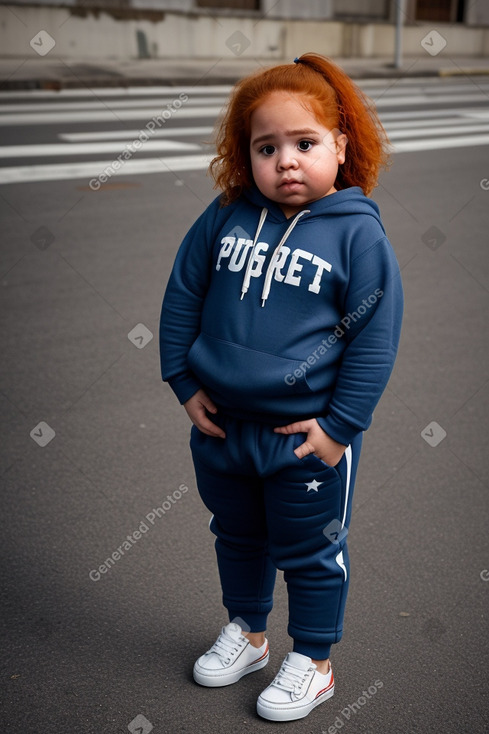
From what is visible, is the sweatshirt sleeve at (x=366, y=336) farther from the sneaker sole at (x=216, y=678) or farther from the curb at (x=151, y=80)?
the curb at (x=151, y=80)

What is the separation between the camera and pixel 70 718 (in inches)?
86.1

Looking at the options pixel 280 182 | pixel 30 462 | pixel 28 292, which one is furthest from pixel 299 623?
pixel 28 292

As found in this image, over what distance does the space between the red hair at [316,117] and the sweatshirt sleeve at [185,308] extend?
0.12 m

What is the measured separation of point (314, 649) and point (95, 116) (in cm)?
1135

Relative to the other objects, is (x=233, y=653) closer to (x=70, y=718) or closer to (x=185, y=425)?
(x=70, y=718)

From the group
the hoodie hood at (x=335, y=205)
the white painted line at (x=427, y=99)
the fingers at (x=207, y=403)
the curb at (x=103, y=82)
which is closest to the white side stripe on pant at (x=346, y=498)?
the fingers at (x=207, y=403)

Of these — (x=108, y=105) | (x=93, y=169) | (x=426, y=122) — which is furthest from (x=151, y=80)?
(x=93, y=169)

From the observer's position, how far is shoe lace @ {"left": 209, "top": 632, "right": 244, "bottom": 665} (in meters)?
2.33

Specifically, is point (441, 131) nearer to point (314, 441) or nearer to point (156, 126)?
point (156, 126)

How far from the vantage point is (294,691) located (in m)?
2.21

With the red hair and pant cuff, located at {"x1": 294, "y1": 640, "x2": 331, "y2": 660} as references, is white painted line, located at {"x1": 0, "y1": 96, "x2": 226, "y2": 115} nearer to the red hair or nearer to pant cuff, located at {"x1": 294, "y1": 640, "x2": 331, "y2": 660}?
the red hair

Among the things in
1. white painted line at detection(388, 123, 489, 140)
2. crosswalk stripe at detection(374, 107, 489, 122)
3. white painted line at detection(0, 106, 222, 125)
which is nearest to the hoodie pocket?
white painted line at detection(388, 123, 489, 140)

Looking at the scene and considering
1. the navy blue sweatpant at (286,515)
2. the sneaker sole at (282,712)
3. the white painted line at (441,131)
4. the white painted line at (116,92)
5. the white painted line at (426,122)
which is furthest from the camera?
the white painted line at (116,92)

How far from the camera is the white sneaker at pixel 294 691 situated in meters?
2.19
